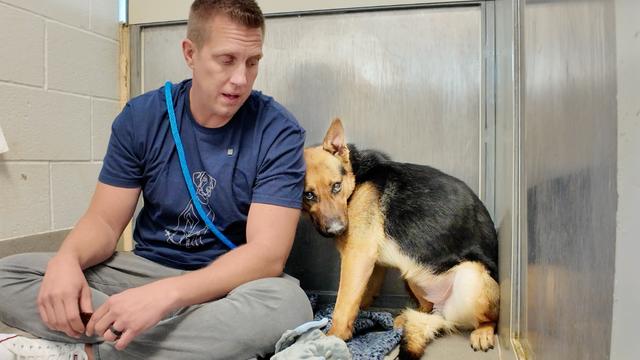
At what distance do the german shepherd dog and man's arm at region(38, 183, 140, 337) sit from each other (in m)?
0.64

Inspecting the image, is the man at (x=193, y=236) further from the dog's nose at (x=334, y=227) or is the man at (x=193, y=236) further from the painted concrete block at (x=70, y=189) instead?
the painted concrete block at (x=70, y=189)

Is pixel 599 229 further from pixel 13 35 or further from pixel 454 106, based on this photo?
pixel 13 35

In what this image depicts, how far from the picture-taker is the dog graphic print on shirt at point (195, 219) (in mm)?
1609

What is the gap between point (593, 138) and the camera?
2.27 ft

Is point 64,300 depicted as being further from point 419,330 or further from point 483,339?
point 483,339

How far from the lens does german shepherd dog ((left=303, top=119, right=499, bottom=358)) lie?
1.73m

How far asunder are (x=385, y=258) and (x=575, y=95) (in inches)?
45.7

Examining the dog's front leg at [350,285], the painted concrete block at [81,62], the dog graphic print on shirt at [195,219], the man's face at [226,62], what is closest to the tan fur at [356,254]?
the dog's front leg at [350,285]

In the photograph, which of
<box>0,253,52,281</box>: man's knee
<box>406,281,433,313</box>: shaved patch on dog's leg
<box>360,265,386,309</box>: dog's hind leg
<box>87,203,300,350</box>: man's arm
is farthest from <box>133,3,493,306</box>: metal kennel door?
<box>0,253,52,281</box>: man's knee

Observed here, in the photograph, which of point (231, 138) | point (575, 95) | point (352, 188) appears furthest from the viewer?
point (352, 188)

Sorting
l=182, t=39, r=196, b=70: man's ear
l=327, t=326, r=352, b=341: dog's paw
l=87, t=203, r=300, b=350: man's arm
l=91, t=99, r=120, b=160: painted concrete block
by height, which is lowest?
l=327, t=326, r=352, b=341: dog's paw

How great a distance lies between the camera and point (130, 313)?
115cm

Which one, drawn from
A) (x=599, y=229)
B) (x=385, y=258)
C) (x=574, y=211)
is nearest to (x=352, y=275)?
(x=385, y=258)

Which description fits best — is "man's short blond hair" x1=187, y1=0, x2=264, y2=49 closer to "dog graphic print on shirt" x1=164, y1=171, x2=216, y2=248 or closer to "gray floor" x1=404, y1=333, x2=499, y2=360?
"dog graphic print on shirt" x1=164, y1=171, x2=216, y2=248
